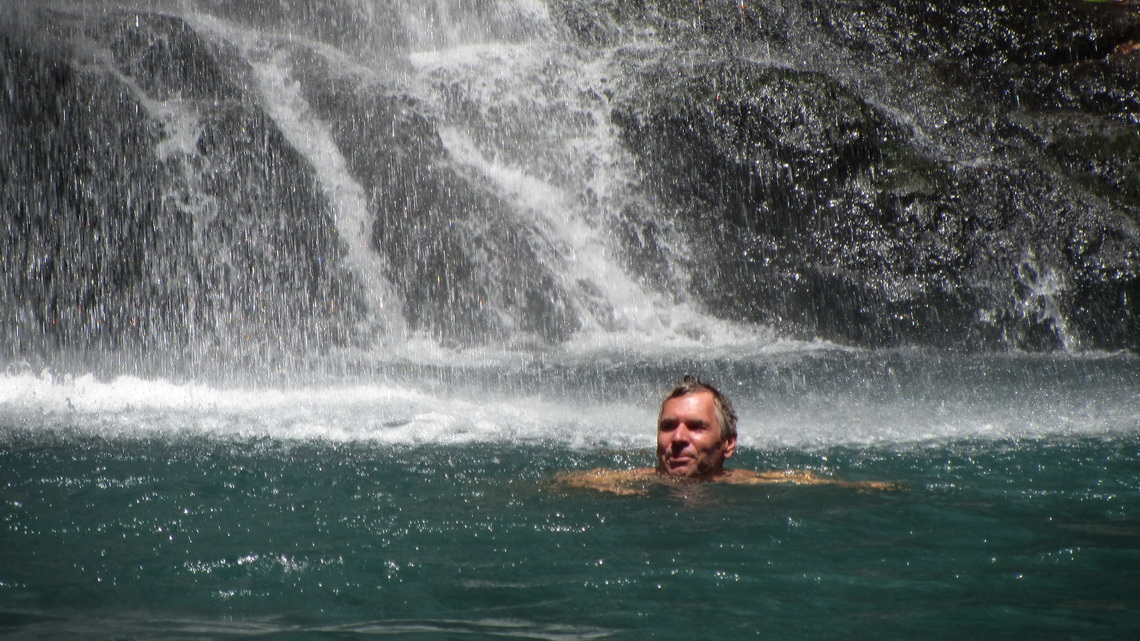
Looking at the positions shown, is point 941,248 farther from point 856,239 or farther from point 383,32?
point 383,32

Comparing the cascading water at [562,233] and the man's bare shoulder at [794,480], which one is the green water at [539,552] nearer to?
the man's bare shoulder at [794,480]

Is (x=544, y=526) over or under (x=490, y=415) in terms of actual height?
under

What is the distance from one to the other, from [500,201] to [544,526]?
338 inches

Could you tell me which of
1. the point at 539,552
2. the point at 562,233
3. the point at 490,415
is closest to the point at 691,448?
the point at 539,552

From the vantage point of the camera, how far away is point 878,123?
12086 mm

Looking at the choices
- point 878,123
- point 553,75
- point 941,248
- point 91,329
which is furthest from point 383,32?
point 941,248

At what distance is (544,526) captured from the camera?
12.7ft

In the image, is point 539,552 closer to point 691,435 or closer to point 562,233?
point 691,435

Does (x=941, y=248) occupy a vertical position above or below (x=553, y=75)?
below

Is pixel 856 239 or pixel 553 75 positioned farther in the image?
pixel 553 75

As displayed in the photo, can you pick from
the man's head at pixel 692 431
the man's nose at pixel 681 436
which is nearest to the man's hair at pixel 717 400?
the man's head at pixel 692 431

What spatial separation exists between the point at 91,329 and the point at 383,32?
18.5 ft

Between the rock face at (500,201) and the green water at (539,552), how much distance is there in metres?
6.29

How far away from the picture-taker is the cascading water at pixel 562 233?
680cm
